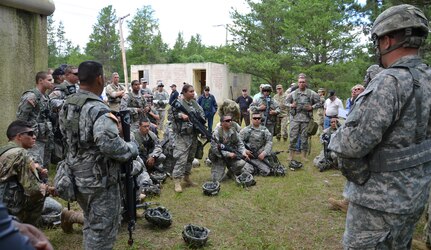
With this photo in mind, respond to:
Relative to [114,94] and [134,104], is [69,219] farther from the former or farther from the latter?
[114,94]

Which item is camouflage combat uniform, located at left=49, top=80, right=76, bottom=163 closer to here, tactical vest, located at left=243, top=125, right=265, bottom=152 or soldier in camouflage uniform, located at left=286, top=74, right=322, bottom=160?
tactical vest, located at left=243, top=125, right=265, bottom=152

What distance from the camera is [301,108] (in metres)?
8.01

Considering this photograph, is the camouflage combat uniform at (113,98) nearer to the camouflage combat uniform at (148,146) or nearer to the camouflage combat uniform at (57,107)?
the camouflage combat uniform at (57,107)

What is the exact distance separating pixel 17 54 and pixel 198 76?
1964 centimetres

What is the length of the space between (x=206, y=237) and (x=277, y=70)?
63.6ft

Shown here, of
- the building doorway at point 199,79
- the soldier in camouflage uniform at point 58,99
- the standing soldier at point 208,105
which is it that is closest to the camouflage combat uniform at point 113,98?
the soldier in camouflage uniform at point 58,99

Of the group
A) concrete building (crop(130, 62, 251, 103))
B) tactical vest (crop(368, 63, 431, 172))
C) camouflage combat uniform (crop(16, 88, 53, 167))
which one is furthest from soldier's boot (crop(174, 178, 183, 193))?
concrete building (crop(130, 62, 251, 103))

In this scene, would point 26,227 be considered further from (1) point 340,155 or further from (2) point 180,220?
(2) point 180,220

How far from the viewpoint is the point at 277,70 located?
22234 millimetres

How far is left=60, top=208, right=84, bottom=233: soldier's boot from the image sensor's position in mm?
4047

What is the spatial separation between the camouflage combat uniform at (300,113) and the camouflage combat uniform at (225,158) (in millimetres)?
1942

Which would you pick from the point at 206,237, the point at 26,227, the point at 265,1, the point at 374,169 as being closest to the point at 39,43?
the point at 206,237

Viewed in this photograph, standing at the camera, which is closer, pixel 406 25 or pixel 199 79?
pixel 406 25

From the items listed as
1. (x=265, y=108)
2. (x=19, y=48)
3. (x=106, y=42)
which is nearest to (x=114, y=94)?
(x=19, y=48)
